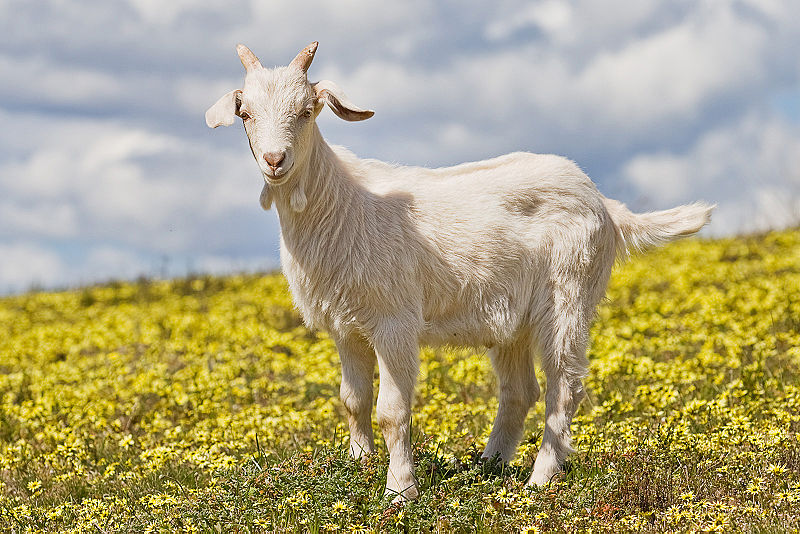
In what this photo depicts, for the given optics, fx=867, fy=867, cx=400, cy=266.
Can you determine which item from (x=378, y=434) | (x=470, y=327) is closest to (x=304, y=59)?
(x=470, y=327)

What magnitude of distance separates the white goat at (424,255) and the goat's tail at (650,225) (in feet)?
0.06

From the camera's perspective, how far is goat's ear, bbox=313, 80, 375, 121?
5129mm

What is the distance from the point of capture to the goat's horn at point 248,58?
5.36m

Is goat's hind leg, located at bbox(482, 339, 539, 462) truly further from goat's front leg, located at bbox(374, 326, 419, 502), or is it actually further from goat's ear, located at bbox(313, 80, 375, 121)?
goat's ear, located at bbox(313, 80, 375, 121)

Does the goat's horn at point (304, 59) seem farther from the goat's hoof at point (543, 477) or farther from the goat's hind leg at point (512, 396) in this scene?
the goat's hoof at point (543, 477)

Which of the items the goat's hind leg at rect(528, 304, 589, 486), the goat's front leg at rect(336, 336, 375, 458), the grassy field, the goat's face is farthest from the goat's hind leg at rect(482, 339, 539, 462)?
the goat's face

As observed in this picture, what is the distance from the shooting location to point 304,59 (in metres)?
5.25

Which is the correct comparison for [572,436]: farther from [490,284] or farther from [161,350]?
[161,350]

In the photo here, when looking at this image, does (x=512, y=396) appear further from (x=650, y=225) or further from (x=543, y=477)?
(x=650, y=225)

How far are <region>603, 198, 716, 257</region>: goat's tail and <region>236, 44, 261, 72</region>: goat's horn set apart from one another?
282cm

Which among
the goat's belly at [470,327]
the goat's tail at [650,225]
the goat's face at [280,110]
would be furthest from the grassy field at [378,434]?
the goat's face at [280,110]

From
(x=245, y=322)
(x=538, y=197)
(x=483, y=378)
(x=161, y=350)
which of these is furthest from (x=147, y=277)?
(x=538, y=197)

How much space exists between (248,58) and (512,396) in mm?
3023

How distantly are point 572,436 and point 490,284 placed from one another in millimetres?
1260
